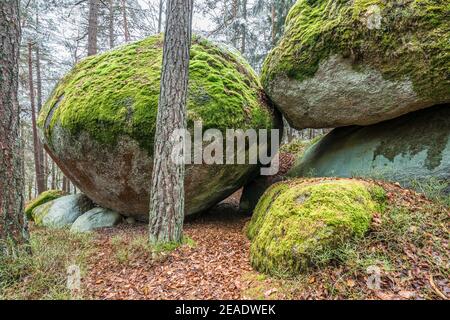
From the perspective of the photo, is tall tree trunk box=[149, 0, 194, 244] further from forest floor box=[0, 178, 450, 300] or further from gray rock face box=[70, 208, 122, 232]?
gray rock face box=[70, 208, 122, 232]

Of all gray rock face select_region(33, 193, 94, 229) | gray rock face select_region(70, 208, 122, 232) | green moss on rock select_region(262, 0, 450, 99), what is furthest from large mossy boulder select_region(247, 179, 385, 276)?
gray rock face select_region(33, 193, 94, 229)

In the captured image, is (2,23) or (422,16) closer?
(2,23)

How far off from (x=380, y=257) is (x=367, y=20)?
160 inches

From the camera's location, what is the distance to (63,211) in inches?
305

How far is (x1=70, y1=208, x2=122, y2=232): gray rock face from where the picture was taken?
669 cm

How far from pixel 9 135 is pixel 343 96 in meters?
5.62

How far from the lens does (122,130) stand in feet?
18.4

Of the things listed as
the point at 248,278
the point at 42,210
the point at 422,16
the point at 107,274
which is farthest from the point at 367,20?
the point at 42,210

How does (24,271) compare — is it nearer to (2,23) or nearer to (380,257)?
(2,23)

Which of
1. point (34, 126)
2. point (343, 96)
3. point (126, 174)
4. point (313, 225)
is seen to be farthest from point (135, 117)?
point (34, 126)

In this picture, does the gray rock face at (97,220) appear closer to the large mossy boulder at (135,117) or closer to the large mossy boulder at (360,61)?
the large mossy boulder at (135,117)

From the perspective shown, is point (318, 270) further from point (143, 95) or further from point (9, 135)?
point (143, 95)
